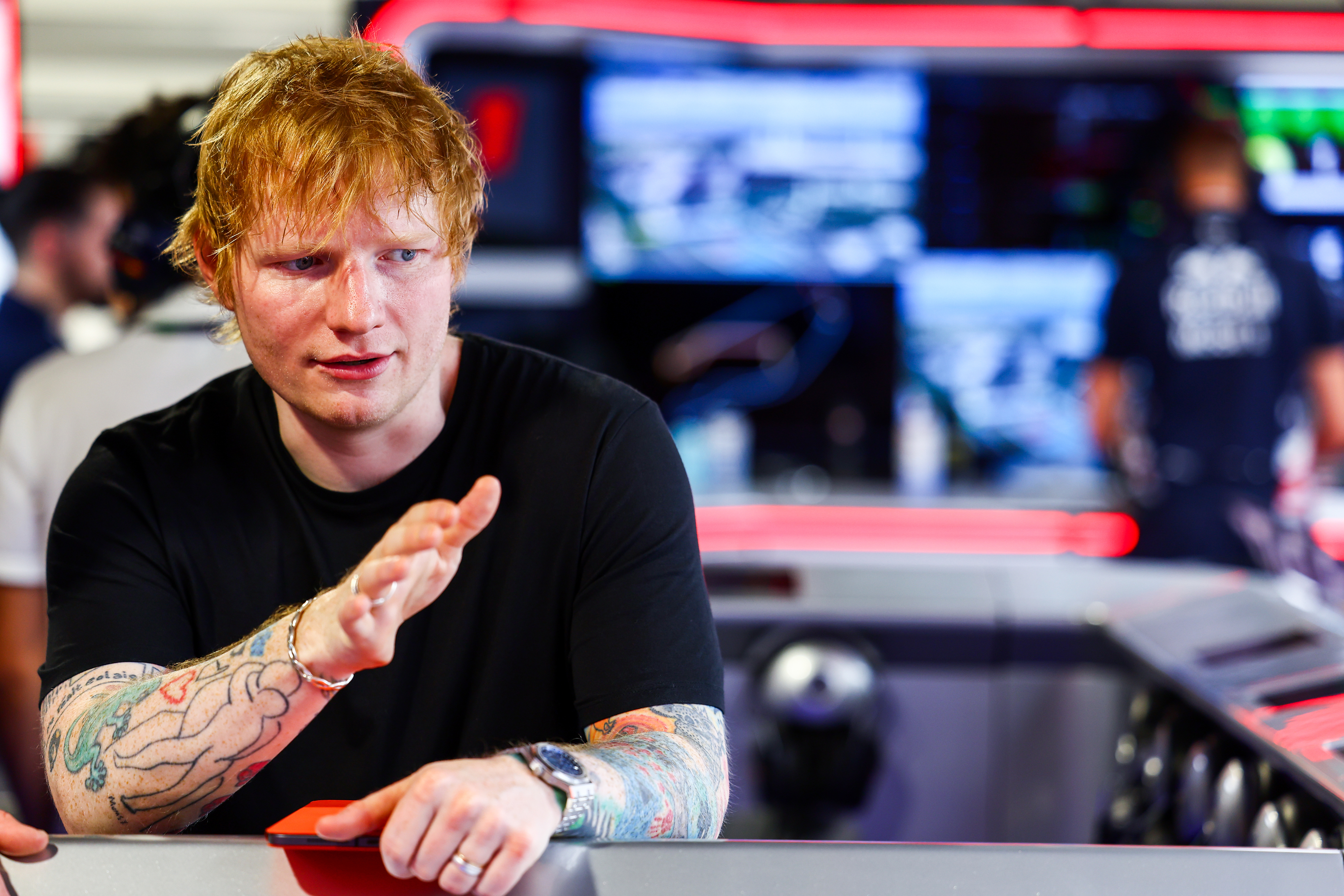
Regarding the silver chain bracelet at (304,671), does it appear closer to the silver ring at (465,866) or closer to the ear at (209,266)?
the silver ring at (465,866)

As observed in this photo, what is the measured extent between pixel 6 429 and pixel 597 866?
1282 mm

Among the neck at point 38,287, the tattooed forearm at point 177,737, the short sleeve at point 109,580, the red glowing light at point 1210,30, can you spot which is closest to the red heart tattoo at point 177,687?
the tattooed forearm at point 177,737

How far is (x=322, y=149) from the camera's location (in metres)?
1.00

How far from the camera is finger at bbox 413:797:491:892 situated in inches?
31.5

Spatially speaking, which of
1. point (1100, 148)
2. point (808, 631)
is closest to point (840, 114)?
point (1100, 148)

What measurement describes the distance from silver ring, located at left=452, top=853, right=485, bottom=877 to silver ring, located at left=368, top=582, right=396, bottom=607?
0.56ft

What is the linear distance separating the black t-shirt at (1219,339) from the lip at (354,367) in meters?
2.46

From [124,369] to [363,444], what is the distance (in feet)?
2.32

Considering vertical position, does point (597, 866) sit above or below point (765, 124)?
below

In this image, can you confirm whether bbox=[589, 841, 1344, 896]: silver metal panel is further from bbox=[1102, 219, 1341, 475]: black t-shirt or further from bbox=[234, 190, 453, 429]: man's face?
bbox=[1102, 219, 1341, 475]: black t-shirt

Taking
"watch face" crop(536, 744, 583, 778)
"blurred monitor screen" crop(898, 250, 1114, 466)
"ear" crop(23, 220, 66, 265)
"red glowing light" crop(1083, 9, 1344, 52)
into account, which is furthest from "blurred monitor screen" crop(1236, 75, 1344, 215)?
"watch face" crop(536, 744, 583, 778)

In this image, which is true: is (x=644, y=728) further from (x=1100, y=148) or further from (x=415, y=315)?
(x=1100, y=148)

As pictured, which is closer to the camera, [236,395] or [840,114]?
[236,395]

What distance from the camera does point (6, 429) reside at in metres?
1.74
